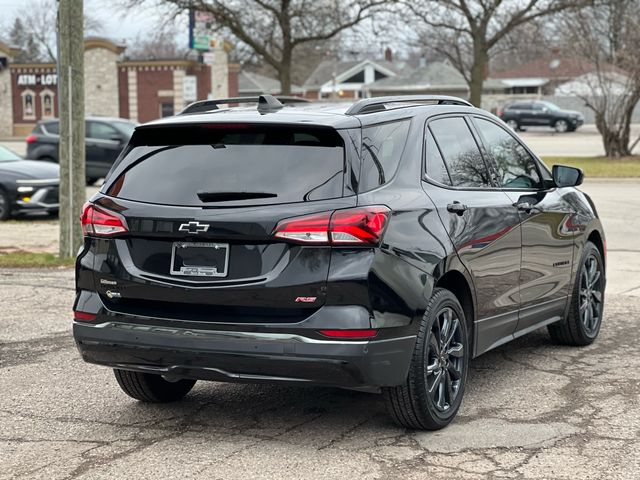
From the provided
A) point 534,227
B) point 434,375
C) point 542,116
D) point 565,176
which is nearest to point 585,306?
point 565,176

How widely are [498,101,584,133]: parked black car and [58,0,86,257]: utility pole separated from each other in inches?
2069

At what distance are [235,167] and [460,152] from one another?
5.10 feet

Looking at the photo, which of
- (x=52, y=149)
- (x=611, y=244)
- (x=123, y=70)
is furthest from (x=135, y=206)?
(x=123, y=70)

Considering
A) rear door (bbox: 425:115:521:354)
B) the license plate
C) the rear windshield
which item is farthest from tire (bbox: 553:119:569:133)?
the license plate

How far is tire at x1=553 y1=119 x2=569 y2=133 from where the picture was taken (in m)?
62.7

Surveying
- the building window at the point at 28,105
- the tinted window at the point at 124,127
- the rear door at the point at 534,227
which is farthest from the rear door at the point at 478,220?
the building window at the point at 28,105

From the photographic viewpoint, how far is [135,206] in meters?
5.16

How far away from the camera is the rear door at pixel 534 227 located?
646 centimetres

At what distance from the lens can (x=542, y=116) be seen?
63188 mm

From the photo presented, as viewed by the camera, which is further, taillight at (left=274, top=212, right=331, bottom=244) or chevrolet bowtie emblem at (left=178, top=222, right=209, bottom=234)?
chevrolet bowtie emblem at (left=178, top=222, right=209, bottom=234)

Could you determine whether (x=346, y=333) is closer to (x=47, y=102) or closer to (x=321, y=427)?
(x=321, y=427)

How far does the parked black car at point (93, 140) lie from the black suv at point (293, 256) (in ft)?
66.4

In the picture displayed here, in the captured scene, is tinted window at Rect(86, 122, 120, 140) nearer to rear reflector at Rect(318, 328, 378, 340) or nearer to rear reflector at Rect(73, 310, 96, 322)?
rear reflector at Rect(73, 310, 96, 322)

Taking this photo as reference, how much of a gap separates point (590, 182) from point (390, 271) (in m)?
19.6
